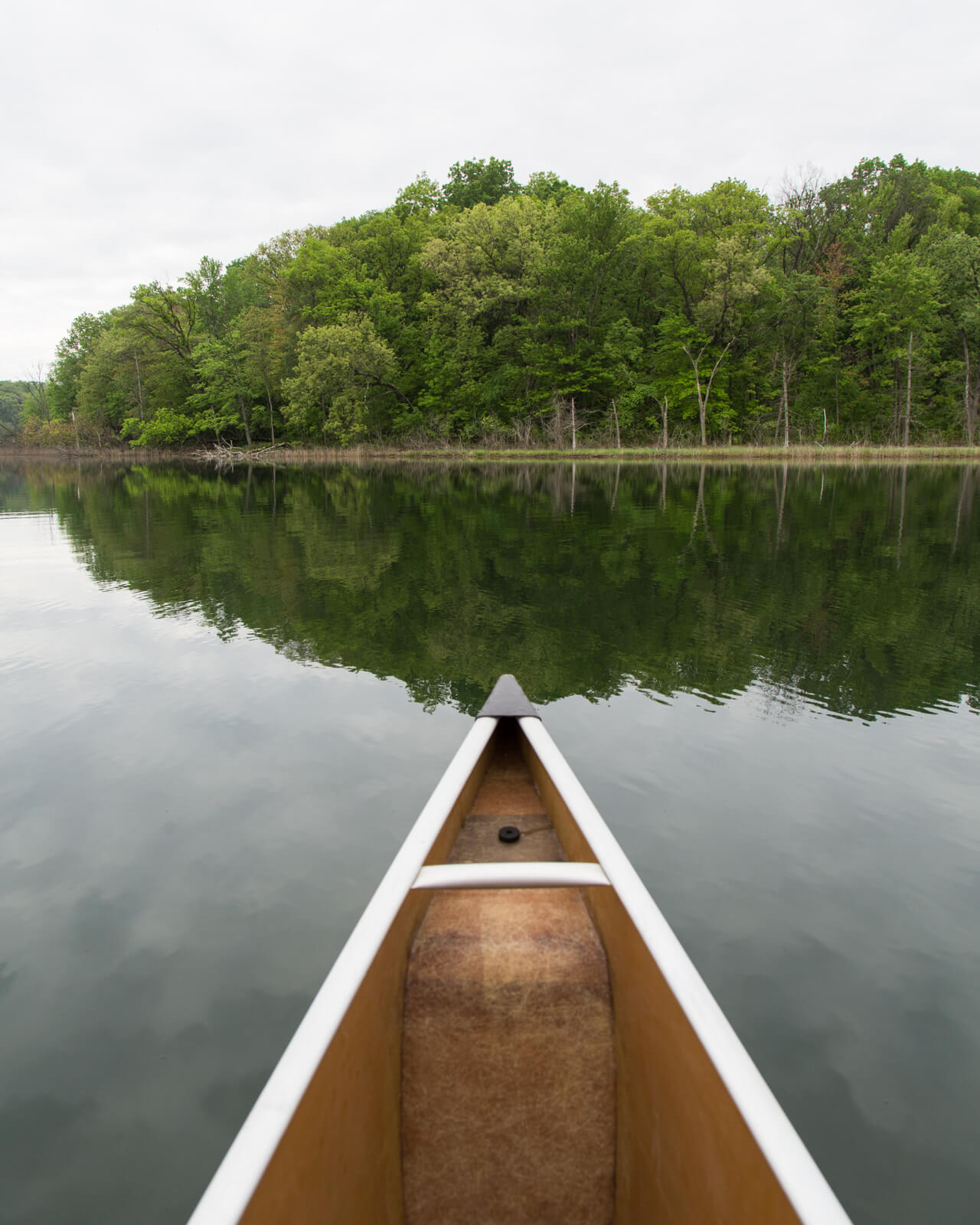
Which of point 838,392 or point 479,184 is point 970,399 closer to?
point 838,392

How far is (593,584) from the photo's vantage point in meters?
10.7

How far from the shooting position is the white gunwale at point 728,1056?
115 centimetres

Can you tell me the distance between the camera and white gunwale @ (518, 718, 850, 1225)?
3.77 feet

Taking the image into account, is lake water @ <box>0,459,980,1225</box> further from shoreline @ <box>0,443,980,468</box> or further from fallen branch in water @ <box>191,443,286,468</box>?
fallen branch in water @ <box>191,443,286,468</box>

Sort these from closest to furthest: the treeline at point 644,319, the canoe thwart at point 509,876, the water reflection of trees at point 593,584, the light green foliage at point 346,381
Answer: the canoe thwart at point 509,876 < the water reflection of trees at point 593,584 < the treeline at point 644,319 < the light green foliage at point 346,381

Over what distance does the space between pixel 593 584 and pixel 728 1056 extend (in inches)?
370

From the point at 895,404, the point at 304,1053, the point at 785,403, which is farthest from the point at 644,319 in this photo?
the point at 304,1053

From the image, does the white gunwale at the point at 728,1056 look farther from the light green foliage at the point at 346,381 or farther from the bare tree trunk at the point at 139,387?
the bare tree trunk at the point at 139,387

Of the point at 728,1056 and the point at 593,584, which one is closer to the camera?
the point at 728,1056

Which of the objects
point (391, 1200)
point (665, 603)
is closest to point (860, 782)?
point (391, 1200)

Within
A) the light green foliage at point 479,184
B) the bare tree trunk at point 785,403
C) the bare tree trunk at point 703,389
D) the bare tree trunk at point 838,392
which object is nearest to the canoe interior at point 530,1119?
the bare tree trunk at point 785,403

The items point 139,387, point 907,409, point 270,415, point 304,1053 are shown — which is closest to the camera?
point 304,1053

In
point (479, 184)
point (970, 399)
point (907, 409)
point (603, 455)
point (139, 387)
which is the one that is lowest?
point (603, 455)

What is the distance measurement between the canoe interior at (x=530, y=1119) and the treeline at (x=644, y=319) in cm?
4157
